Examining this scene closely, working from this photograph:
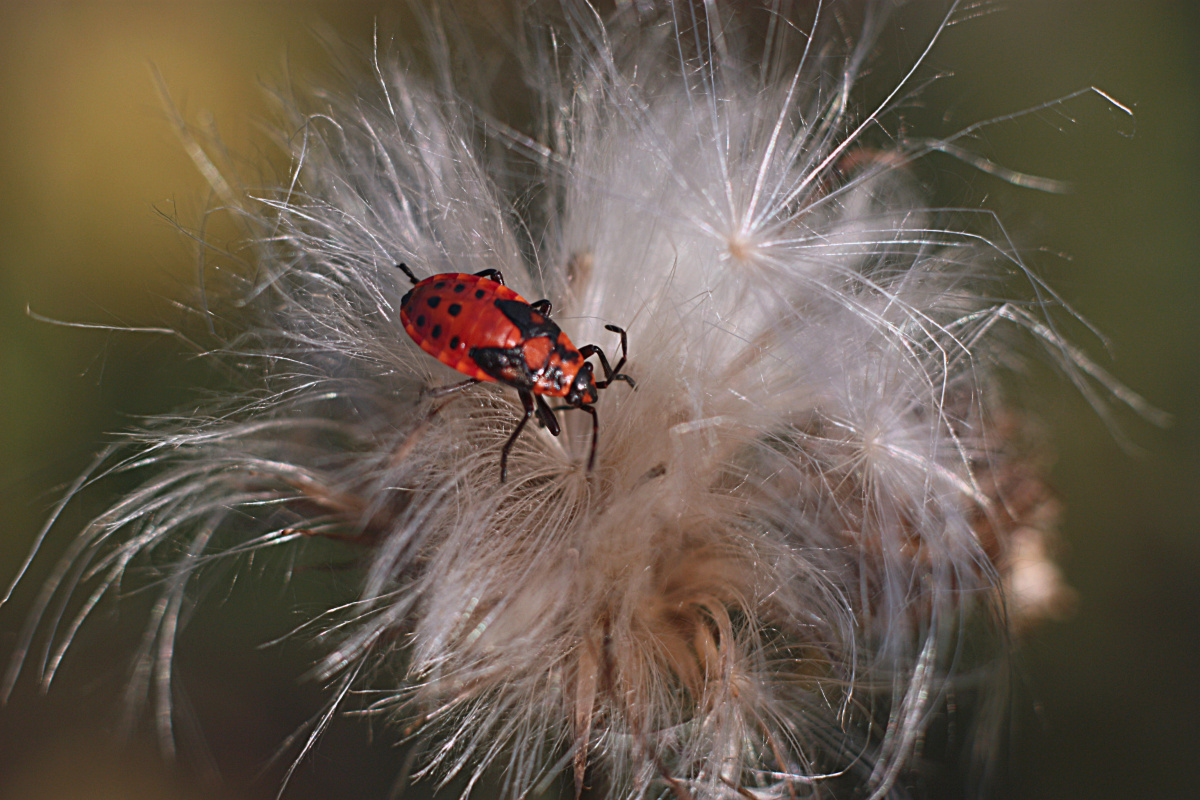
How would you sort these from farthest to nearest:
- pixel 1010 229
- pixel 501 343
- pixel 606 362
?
pixel 1010 229 → pixel 606 362 → pixel 501 343

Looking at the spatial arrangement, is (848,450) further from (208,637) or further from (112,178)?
(112,178)

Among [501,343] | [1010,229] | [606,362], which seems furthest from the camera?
[1010,229]

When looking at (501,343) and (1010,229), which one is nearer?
(501,343)

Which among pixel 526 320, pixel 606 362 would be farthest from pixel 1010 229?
pixel 526 320

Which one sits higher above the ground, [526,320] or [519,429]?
[526,320]

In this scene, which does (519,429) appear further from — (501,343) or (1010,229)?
(1010,229)

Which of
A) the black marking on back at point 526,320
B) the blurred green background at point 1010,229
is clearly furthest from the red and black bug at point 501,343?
the blurred green background at point 1010,229

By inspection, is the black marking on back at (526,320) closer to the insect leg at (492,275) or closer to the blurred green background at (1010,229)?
the insect leg at (492,275)
